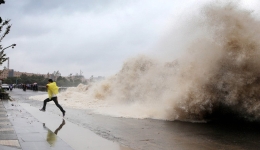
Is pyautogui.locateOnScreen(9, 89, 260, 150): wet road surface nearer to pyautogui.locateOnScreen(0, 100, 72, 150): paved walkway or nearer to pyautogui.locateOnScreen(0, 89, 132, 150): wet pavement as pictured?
pyautogui.locateOnScreen(0, 89, 132, 150): wet pavement

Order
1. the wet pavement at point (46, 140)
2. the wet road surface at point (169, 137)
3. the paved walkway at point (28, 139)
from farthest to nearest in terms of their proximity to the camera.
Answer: the wet road surface at point (169, 137) → the wet pavement at point (46, 140) → the paved walkway at point (28, 139)

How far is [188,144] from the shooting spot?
719cm

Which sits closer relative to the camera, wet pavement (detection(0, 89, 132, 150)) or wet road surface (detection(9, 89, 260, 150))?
wet pavement (detection(0, 89, 132, 150))

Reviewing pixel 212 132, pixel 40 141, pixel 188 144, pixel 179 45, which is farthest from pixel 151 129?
pixel 179 45

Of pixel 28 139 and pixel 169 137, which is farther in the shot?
pixel 169 137

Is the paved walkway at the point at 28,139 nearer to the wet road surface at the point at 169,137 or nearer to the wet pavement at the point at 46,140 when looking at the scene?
the wet pavement at the point at 46,140

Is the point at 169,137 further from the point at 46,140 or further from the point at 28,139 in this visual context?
the point at 28,139

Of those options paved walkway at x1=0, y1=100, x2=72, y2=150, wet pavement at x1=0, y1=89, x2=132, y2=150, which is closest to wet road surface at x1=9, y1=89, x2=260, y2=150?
wet pavement at x1=0, y1=89, x2=132, y2=150

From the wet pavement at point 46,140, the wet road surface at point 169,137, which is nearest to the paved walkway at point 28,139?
the wet pavement at point 46,140

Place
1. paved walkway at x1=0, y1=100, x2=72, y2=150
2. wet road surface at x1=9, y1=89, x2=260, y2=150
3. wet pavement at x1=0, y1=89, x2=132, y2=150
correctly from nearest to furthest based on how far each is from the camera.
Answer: paved walkway at x1=0, y1=100, x2=72, y2=150, wet pavement at x1=0, y1=89, x2=132, y2=150, wet road surface at x1=9, y1=89, x2=260, y2=150

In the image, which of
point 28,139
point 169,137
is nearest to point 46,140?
point 28,139

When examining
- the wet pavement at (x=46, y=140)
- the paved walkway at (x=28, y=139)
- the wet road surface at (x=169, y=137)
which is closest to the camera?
the paved walkway at (x=28, y=139)

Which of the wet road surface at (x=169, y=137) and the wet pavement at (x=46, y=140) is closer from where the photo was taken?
the wet pavement at (x=46, y=140)

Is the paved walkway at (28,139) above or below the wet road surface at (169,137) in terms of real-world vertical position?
above
